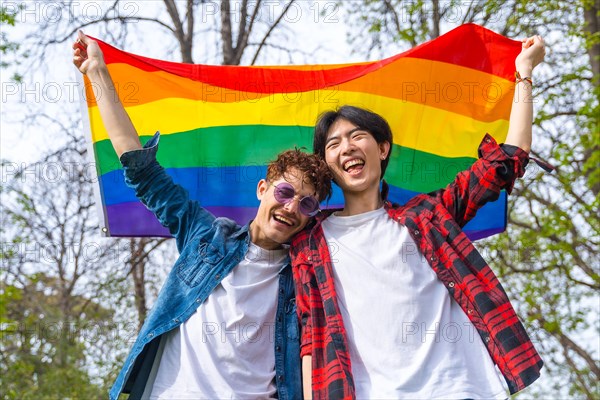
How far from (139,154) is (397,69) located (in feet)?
5.67

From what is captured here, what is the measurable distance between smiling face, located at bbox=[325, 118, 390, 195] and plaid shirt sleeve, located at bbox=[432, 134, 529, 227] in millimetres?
390

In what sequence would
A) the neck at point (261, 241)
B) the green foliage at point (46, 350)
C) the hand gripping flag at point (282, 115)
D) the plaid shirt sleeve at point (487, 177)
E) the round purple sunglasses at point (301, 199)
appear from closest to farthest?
the plaid shirt sleeve at point (487, 177)
the round purple sunglasses at point (301, 199)
the neck at point (261, 241)
the hand gripping flag at point (282, 115)
the green foliage at point (46, 350)

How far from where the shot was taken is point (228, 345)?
3086mm

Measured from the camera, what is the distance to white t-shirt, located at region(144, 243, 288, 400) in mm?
3039

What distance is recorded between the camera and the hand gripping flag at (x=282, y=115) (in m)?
4.16

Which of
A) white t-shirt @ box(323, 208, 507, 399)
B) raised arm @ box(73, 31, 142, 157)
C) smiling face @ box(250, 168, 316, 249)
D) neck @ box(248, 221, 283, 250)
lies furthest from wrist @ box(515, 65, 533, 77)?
raised arm @ box(73, 31, 142, 157)

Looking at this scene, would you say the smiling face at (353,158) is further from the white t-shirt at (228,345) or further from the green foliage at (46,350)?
the green foliage at (46,350)

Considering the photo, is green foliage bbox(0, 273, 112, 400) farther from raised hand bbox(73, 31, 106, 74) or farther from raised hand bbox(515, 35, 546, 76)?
raised hand bbox(515, 35, 546, 76)

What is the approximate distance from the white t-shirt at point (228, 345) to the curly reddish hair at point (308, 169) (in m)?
0.41

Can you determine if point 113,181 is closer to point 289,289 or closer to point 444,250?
point 289,289

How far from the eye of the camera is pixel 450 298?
295 cm

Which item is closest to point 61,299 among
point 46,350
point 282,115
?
point 46,350

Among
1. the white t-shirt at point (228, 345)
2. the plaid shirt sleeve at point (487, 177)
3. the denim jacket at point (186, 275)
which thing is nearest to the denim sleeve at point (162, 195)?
the denim jacket at point (186, 275)

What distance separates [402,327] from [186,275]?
105cm
